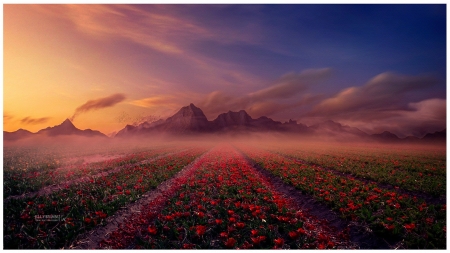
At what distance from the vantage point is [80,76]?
9867 mm

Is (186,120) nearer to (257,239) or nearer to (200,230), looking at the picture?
(200,230)

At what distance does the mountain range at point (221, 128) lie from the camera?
12.1 metres

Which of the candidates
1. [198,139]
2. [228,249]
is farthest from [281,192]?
[198,139]

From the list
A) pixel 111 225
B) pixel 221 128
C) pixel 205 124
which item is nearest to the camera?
pixel 111 225

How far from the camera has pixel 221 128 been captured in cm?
1505

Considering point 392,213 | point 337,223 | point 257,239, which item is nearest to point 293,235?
point 257,239

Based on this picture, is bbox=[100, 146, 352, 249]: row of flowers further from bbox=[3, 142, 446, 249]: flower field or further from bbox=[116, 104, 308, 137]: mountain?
bbox=[116, 104, 308, 137]: mountain

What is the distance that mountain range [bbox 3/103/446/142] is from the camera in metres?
12.1

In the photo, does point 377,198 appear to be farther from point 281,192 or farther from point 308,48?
point 308,48

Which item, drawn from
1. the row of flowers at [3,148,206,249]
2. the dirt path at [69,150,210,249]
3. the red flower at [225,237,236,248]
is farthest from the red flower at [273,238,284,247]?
the row of flowers at [3,148,206,249]

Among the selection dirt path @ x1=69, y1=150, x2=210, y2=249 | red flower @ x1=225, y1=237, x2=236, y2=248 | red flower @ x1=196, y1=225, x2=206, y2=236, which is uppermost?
red flower @ x1=196, y1=225, x2=206, y2=236

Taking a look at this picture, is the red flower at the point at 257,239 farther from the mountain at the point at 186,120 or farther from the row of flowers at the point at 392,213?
the mountain at the point at 186,120

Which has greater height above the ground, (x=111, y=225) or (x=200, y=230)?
(x=200, y=230)

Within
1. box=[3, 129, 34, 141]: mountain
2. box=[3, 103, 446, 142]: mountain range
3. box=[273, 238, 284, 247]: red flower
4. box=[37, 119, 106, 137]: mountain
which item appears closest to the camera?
box=[273, 238, 284, 247]: red flower
